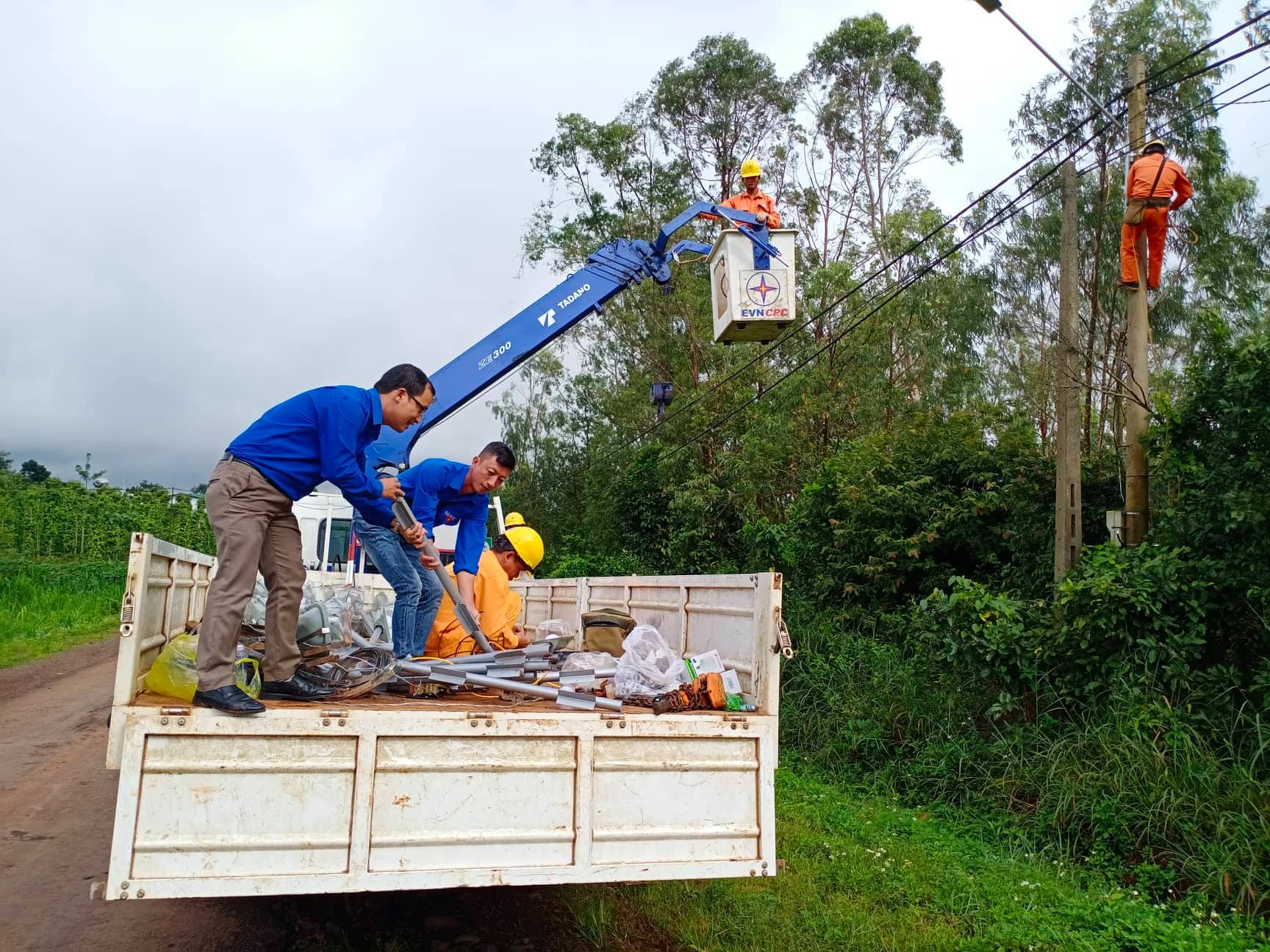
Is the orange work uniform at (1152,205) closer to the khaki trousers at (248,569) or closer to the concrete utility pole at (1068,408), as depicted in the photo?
the concrete utility pole at (1068,408)

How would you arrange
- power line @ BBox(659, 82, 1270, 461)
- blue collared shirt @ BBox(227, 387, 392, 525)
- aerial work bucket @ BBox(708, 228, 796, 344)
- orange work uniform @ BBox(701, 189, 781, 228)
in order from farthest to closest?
power line @ BBox(659, 82, 1270, 461), orange work uniform @ BBox(701, 189, 781, 228), aerial work bucket @ BBox(708, 228, 796, 344), blue collared shirt @ BBox(227, 387, 392, 525)

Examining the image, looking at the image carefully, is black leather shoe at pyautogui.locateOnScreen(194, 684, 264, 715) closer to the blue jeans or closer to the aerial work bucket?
the blue jeans

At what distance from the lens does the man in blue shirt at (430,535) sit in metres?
5.01

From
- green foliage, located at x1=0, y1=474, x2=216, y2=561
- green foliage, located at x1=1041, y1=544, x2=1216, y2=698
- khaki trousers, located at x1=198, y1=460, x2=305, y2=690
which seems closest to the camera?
khaki trousers, located at x1=198, y1=460, x2=305, y2=690

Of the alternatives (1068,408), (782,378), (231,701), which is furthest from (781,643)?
(782,378)

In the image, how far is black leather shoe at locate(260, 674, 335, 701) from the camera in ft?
11.6

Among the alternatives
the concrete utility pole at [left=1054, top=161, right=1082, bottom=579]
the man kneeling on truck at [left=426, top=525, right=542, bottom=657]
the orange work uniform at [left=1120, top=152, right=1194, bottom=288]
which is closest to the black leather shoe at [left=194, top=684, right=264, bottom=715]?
the man kneeling on truck at [left=426, top=525, right=542, bottom=657]

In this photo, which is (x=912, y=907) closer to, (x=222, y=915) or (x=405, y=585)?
(x=405, y=585)

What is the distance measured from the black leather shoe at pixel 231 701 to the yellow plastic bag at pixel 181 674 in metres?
0.28

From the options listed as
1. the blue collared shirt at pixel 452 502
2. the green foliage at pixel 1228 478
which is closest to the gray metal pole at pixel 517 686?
the blue collared shirt at pixel 452 502

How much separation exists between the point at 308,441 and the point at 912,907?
346 cm

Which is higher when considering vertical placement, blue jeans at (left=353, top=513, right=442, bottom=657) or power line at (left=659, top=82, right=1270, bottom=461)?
power line at (left=659, top=82, right=1270, bottom=461)

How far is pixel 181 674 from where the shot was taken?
Answer: 3.40 m

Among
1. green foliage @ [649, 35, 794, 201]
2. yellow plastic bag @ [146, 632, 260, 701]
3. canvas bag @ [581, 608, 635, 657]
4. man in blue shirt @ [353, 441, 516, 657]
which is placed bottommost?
Answer: yellow plastic bag @ [146, 632, 260, 701]
